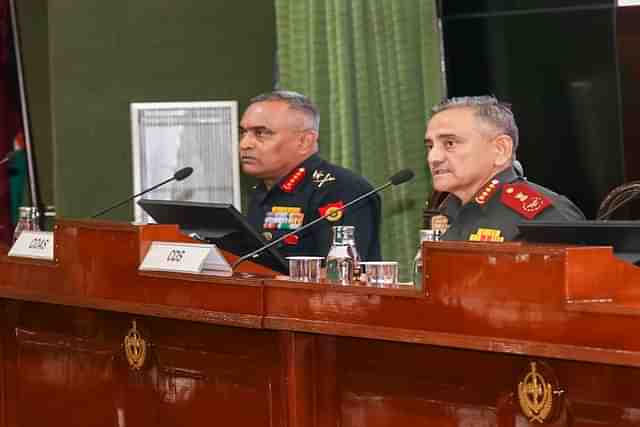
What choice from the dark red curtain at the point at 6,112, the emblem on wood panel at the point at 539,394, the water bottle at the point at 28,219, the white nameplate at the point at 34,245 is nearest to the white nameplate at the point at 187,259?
the white nameplate at the point at 34,245

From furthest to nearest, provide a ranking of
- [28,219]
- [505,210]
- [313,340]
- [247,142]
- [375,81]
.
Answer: [375,81], [247,142], [28,219], [505,210], [313,340]

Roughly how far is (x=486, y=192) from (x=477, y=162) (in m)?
0.09

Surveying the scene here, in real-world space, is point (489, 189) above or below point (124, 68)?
below

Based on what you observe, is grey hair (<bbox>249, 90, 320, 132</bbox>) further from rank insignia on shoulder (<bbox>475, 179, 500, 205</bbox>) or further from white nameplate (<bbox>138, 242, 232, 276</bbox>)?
white nameplate (<bbox>138, 242, 232, 276</bbox>)

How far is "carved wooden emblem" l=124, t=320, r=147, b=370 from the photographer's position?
3604 millimetres

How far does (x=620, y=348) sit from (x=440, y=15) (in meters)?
2.98

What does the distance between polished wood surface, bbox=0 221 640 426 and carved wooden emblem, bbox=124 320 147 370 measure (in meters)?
0.02

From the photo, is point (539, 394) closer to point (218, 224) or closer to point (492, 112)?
point (218, 224)

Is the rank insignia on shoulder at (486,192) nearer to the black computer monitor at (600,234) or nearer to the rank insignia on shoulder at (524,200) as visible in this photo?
the rank insignia on shoulder at (524,200)

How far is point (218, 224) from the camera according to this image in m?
3.78

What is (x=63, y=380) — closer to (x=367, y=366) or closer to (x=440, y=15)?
(x=367, y=366)

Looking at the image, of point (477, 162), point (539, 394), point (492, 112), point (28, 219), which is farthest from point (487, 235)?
point (28, 219)

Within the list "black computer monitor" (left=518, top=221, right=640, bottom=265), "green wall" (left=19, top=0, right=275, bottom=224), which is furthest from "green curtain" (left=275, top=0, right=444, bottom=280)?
"black computer monitor" (left=518, top=221, right=640, bottom=265)

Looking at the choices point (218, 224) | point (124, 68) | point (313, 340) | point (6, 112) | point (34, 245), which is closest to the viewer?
point (313, 340)
